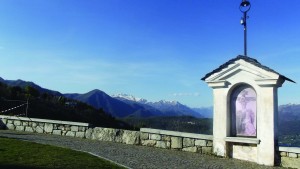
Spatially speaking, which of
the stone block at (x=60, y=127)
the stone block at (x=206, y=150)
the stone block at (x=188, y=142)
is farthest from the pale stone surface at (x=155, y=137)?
the stone block at (x=60, y=127)

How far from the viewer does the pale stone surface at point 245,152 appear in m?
11.3

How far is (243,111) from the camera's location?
11906mm

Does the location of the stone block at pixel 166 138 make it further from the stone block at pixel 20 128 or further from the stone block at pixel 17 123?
the stone block at pixel 17 123

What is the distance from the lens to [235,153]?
11797 millimetres

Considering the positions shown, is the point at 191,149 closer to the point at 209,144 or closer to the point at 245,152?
the point at 209,144

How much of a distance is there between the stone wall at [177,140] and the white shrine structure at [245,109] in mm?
382

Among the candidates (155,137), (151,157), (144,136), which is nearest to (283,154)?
(151,157)

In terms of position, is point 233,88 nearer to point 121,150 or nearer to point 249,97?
point 249,97

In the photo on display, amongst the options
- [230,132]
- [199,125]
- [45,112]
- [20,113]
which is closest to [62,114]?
[45,112]

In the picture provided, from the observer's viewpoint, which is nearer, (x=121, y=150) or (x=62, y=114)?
(x=121, y=150)

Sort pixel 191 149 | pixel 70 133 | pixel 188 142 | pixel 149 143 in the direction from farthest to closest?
pixel 70 133, pixel 149 143, pixel 188 142, pixel 191 149

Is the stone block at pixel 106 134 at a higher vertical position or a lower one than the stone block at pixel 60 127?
lower

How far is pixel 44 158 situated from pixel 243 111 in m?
6.42

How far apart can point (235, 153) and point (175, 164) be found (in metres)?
2.57
